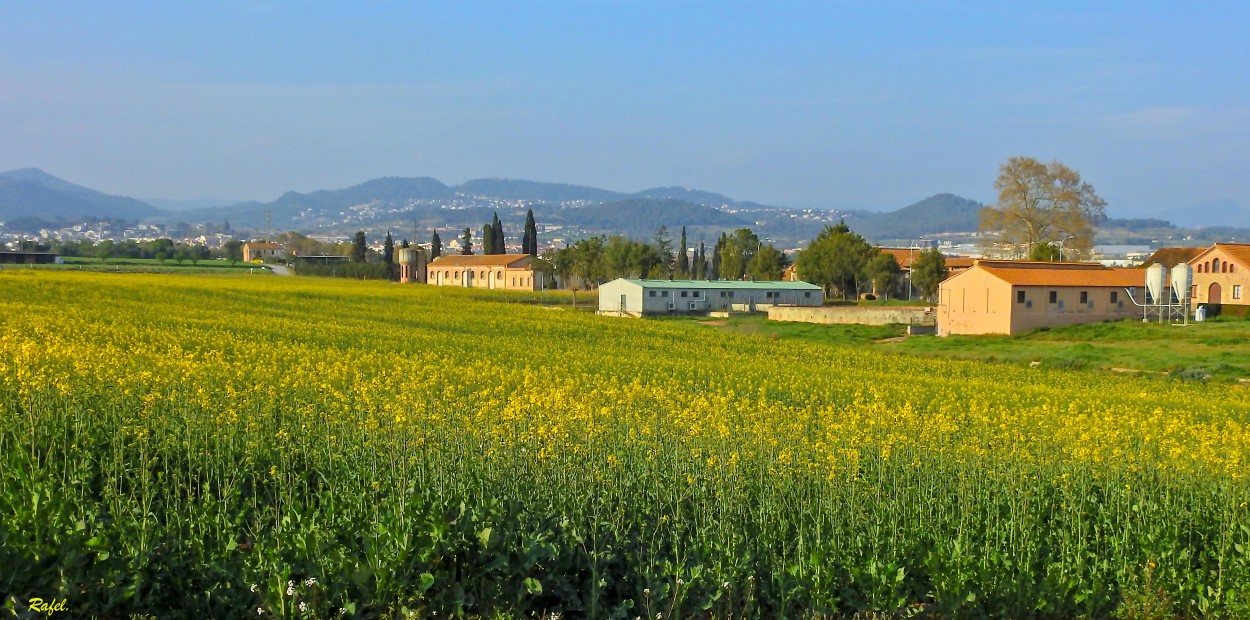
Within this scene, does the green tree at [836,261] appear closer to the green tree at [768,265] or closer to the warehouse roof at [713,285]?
the warehouse roof at [713,285]

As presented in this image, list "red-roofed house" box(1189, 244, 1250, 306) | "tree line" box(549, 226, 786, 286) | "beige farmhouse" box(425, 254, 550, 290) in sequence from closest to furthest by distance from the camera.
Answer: "red-roofed house" box(1189, 244, 1250, 306) → "tree line" box(549, 226, 786, 286) → "beige farmhouse" box(425, 254, 550, 290)

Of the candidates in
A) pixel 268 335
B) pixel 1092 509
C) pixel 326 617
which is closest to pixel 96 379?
pixel 326 617

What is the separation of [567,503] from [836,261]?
9333cm

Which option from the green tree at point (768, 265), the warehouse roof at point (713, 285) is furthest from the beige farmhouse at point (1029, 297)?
the green tree at point (768, 265)

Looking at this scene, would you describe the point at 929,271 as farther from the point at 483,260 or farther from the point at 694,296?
the point at 483,260

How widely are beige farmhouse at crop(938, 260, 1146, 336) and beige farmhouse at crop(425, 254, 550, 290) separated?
70.8 metres

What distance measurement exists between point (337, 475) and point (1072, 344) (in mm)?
46436

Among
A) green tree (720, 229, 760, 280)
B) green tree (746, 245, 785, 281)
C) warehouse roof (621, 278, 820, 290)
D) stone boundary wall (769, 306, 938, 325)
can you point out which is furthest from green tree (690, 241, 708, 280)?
stone boundary wall (769, 306, 938, 325)

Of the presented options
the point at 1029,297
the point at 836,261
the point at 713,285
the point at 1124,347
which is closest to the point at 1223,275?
the point at 1029,297

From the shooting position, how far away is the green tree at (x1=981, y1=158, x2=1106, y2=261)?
10388 centimetres

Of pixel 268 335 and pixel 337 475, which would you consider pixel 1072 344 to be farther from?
pixel 337 475

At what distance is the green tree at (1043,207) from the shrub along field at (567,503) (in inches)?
3554

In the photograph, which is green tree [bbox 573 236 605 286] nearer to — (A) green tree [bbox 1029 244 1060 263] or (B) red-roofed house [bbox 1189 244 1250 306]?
(A) green tree [bbox 1029 244 1060 263]

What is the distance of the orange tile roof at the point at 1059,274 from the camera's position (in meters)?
60.8
